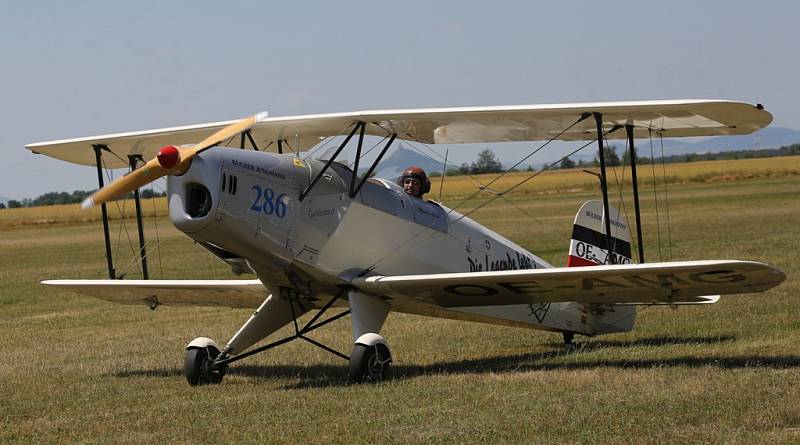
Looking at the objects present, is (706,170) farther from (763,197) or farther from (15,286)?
(15,286)

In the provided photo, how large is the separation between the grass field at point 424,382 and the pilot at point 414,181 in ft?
5.98

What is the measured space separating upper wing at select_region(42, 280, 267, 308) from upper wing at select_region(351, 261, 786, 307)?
2.15m

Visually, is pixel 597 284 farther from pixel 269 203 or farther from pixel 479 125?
pixel 269 203

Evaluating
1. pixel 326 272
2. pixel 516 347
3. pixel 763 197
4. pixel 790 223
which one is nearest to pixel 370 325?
pixel 326 272

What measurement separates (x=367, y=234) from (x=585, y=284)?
215 centimetres

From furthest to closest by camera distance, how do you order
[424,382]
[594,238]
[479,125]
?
[594,238], [479,125], [424,382]

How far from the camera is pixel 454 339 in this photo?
14211 millimetres

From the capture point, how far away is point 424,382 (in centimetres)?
998

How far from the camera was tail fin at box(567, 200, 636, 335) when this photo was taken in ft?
44.6

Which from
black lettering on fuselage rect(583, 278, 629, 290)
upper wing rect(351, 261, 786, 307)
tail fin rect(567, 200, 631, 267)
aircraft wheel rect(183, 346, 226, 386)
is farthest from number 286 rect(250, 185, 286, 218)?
tail fin rect(567, 200, 631, 267)

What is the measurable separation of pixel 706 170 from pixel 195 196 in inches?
3125

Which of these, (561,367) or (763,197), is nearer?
(561,367)

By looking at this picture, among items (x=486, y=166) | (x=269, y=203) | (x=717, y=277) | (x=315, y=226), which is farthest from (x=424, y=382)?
(x=486, y=166)

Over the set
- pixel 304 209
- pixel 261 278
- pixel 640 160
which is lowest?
pixel 640 160
